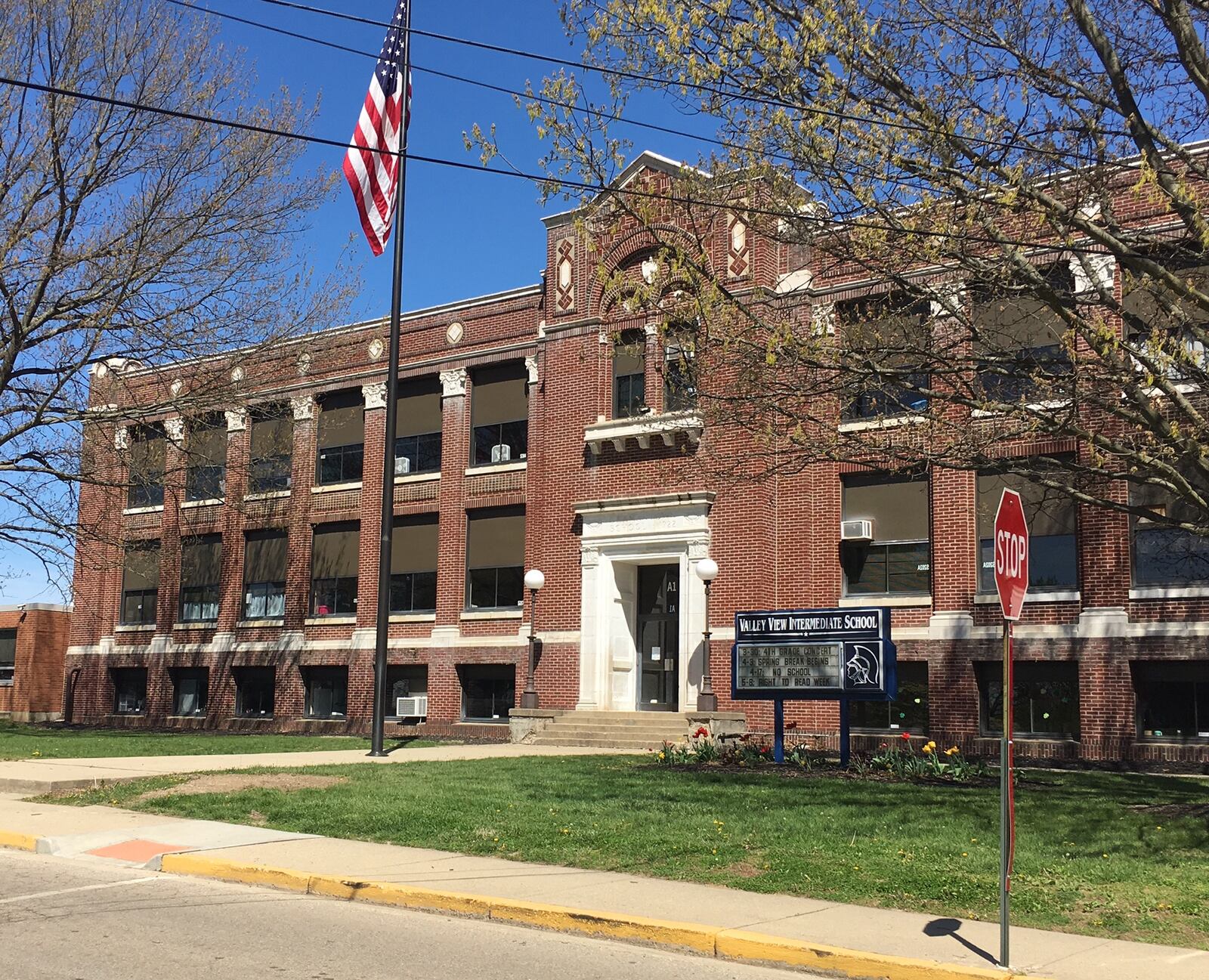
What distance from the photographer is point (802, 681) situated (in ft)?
62.1

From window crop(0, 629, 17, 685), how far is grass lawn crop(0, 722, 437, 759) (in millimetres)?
15792

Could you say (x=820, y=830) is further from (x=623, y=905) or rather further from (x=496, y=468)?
(x=496, y=468)

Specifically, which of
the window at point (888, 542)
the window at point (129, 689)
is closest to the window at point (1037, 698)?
the window at point (888, 542)

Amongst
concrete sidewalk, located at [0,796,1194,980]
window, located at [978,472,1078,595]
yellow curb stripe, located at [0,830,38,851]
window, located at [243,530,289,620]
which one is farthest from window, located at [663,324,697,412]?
window, located at [243,530,289,620]

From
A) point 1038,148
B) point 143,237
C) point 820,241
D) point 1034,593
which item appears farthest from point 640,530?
point 1038,148

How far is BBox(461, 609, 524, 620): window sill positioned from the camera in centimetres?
3028

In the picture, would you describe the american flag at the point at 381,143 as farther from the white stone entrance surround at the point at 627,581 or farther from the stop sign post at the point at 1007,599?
the stop sign post at the point at 1007,599

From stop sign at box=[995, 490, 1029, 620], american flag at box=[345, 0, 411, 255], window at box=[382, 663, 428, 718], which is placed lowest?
window at box=[382, 663, 428, 718]

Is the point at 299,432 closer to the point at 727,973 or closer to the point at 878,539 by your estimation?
the point at 878,539

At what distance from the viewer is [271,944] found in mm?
8102

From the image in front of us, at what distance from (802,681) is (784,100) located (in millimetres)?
9603

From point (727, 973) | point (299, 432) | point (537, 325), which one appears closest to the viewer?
point (727, 973)

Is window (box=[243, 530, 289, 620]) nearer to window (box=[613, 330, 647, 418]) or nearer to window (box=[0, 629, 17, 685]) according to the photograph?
window (box=[613, 330, 647, 418])

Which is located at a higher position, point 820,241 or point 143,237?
point 143,237
